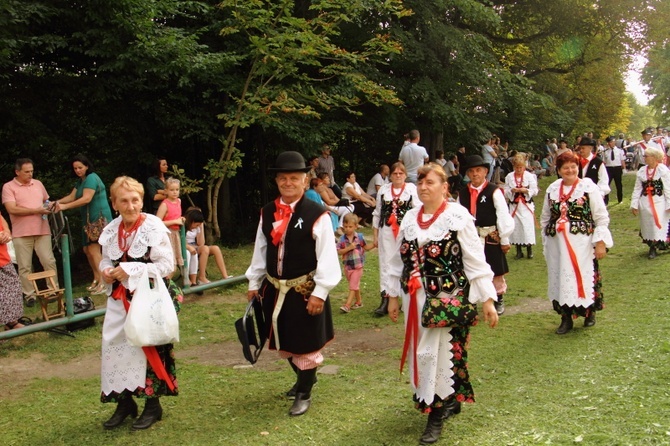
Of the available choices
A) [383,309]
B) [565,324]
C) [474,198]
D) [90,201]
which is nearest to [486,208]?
[474,198]

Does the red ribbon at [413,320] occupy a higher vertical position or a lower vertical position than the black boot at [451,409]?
higher

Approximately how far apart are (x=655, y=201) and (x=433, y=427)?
28.3 feet

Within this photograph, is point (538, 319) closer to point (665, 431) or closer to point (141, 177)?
point (665, 431)

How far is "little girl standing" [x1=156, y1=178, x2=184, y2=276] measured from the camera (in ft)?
31.8

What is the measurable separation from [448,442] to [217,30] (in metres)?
9.74

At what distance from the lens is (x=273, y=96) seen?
39.8 ft

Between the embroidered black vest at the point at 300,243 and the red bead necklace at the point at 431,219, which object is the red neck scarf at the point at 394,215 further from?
the red bead necklace at the point at 431,219

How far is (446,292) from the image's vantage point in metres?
4.88

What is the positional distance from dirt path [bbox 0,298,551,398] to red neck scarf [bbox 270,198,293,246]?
205cm

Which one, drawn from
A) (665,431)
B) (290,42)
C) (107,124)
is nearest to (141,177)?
(107,124)

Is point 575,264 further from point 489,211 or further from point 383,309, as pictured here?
point 383,309

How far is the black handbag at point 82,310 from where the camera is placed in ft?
27.2

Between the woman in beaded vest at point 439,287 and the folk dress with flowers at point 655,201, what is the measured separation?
7881mm

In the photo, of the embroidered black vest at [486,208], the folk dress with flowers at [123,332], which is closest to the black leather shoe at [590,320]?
the embroidered black vest at [486,208]
